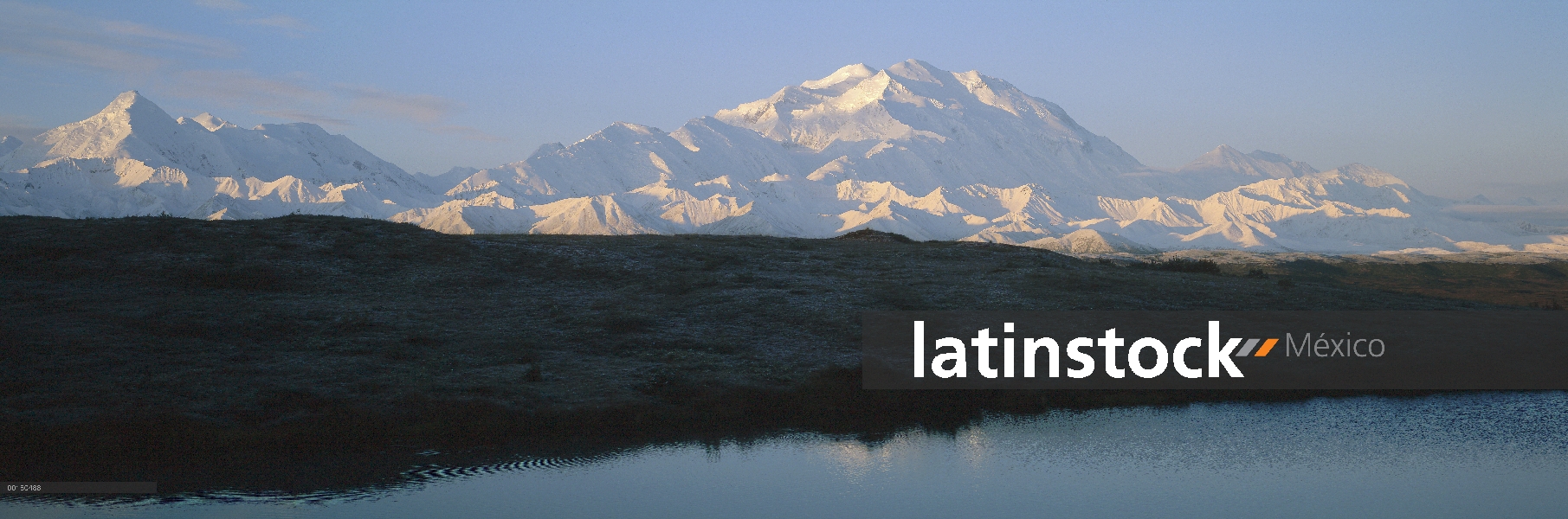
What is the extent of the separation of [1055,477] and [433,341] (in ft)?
93.1

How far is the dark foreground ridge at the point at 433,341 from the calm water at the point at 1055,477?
8.33ft

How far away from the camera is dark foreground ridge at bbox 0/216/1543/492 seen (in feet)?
115

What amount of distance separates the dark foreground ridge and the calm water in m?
2.54

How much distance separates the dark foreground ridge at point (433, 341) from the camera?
35.1 metres

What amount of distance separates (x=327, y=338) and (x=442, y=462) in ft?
55.0

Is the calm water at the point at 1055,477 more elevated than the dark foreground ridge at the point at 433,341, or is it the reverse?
the dark foreground ridge at the point at 433,341

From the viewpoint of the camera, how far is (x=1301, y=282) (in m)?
74.6

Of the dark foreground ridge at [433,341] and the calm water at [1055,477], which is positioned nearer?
the calm water at [1055,477]

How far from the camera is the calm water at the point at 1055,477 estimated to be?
28.3 m

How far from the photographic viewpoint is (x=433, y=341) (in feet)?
158

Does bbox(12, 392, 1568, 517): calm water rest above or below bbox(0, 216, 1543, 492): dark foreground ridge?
below

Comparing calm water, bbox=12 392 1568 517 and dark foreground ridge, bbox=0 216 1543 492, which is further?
Result: dark foreground ridge, bbox=0 216 1543 492

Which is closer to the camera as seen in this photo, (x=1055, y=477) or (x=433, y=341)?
(x=1055, y=477)

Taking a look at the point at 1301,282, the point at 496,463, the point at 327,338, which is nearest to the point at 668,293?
the point at 327,338
